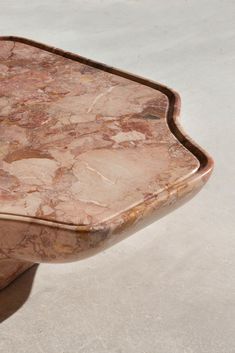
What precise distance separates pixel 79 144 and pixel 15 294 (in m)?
0.53

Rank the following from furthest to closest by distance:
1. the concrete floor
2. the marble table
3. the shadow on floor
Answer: the shadow on floor → the concrete floor → the marble table

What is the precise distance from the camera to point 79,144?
2119 mm

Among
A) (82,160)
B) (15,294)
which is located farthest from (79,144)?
(15,294)

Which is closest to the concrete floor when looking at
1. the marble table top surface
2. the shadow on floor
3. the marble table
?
the shadow on floor

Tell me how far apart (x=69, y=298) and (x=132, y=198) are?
0.51 m

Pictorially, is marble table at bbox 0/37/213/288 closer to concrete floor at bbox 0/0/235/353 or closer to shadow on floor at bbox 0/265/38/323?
shadow on floor at bbox 0/265/38/323

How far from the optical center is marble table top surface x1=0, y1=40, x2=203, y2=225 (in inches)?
71.3

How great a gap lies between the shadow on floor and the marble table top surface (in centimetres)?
45

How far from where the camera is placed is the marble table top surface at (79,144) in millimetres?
1812

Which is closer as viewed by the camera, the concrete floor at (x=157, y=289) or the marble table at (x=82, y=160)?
the marble table at (x=82, y=160)

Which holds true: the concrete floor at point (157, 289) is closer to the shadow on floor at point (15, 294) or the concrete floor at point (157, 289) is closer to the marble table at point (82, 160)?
the shadow on floor at point (15, 294)

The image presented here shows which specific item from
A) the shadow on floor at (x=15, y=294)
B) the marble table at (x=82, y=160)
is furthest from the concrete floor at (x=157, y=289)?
the marble table at (x=82, y=160)

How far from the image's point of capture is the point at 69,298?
→ 216 cm

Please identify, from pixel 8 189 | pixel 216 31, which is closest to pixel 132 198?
pixel 8 189
